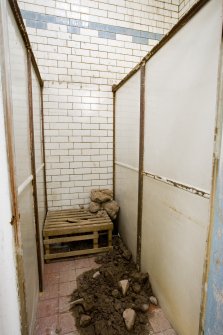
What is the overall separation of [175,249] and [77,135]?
2403mm

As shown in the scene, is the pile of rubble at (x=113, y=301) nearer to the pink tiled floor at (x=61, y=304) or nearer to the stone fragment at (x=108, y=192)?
the pink tiled floor at (x=61, y=304)

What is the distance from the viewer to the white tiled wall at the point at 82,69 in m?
3.10

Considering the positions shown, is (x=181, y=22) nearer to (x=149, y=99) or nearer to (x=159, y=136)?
(x=149, y=99)

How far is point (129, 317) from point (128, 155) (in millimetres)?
1872

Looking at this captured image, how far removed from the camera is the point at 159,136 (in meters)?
1.89

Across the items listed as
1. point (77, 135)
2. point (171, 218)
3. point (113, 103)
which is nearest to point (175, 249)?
point (171, 218)

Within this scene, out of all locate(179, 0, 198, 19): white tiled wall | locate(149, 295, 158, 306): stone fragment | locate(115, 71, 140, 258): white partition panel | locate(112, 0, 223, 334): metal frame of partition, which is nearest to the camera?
locate(112, 0, 223, 334): metal frame of partition

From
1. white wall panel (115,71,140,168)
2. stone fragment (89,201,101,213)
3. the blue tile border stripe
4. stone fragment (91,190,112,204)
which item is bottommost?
stone fragment (89,201,101,213)

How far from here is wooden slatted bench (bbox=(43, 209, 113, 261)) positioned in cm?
272

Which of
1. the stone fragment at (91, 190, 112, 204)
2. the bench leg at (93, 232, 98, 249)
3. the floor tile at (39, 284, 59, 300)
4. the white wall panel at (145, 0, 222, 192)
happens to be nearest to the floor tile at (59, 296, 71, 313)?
the floor tile at (39, 284, 59, 300)

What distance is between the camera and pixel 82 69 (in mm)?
3287

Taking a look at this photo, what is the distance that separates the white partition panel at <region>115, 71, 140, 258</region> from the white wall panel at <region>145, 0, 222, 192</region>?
477 mm

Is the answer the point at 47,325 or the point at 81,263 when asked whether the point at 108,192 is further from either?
the point at 47,325

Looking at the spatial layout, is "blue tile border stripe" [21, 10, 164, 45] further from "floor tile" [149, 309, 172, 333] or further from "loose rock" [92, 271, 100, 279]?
"floor tile" [149, 309, 172, 333]
